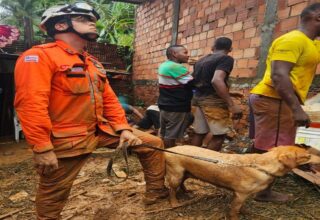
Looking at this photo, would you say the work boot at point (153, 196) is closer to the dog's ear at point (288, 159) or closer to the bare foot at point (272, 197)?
the bare foot at point (272, 197)

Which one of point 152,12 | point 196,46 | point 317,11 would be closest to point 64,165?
point 317,11

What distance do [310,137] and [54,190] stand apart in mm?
2743

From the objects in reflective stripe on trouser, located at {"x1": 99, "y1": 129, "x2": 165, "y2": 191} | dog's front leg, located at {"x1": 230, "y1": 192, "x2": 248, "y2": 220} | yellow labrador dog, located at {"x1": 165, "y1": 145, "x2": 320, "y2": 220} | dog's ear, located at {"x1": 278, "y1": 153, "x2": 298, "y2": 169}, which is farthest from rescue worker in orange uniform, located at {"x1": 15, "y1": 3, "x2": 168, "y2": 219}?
dog's ear, located at {"x1": 278, "y1": 153, "x2": 298, "y2": 169}

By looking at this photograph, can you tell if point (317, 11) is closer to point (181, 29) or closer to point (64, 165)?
point (64, 165)

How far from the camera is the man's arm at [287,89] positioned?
2.71m

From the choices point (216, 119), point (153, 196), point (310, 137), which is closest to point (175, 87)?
point (216, 119)

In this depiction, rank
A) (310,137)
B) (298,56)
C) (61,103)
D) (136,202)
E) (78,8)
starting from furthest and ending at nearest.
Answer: (310,137)
(136,202)
(298,56)
(78,8)
(61,103)

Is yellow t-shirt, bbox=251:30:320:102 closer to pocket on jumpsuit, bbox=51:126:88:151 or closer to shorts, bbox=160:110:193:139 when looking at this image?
shorts, bbox=160:110:193:139

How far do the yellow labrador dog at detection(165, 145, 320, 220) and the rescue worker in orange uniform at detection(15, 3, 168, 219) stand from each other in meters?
0.69

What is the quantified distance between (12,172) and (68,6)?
3.22 metres

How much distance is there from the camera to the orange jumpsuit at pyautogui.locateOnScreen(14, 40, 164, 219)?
7.05ft

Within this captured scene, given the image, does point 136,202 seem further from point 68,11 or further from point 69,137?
point 68,11

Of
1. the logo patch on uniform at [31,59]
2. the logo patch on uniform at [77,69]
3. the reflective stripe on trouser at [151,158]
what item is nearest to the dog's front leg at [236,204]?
the reflective stripe on trouser at [151,158]

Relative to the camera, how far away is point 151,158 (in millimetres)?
3057
